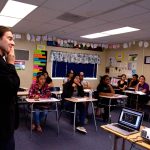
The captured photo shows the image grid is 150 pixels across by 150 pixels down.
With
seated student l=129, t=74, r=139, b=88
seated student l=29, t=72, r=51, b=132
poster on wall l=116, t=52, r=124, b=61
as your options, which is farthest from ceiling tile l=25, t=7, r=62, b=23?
poster on wall l=116, t=52, r=124, b=61

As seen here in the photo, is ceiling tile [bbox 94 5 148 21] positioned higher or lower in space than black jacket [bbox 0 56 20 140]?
higher

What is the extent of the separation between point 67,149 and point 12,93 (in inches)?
87.6

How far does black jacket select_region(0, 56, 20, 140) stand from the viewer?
120 cm

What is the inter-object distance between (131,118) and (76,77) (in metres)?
2.44

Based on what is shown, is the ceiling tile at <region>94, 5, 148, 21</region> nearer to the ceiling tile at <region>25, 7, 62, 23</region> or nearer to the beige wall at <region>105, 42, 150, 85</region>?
the ceiling tile at <region>25, 7, 62, 23</region>

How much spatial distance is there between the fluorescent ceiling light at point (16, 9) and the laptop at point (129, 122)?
260cm

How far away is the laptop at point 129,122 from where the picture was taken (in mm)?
2203

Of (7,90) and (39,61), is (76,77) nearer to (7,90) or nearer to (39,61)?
(39,61)

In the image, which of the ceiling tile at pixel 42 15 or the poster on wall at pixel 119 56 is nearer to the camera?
the ceiling tile at pixel 42 15

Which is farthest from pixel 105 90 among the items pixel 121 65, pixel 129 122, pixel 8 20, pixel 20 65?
pixel 121 65

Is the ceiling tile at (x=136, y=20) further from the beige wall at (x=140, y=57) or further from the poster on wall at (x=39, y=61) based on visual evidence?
the poster on wall at (x=39, y=61)

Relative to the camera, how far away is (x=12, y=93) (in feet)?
4.08

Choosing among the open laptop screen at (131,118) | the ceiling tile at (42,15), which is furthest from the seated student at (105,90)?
the open laptop screen at (131,118)

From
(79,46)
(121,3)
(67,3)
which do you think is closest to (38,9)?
(67,3)
